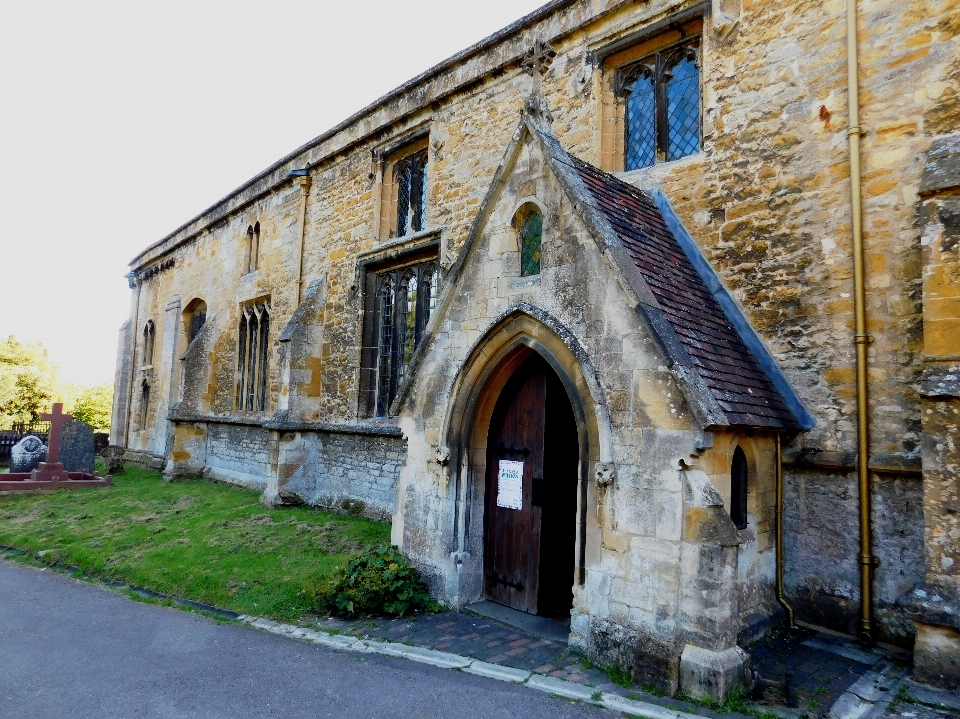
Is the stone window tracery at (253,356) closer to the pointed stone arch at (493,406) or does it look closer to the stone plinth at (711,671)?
the pointed stone arch at (493,406)

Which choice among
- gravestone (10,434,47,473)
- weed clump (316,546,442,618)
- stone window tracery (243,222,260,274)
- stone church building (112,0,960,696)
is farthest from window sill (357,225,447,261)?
gravestone (10,434,47,473)

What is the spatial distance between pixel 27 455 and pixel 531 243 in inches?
673

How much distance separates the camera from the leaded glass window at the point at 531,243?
21.0 feet

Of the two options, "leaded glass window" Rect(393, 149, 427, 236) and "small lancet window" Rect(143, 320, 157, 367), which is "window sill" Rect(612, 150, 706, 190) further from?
"small lancet window" Rect(143, 320, 157, 367)

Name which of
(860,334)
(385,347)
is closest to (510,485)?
(860,334)

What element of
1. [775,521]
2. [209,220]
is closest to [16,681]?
[775,521]

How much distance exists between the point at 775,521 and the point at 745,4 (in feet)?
19.0

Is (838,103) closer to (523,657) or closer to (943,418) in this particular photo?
(943,418)

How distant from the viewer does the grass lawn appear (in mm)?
7660

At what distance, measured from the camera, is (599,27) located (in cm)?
910

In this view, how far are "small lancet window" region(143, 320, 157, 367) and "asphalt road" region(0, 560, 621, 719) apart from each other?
1882cm

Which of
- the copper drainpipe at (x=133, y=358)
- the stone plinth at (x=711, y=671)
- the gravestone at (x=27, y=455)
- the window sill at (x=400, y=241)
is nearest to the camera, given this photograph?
the stone plinth at (x=711, y=671)

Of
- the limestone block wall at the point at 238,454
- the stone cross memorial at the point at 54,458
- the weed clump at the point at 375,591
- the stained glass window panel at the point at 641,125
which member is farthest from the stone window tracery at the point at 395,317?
the stone cross memorial at the point at 54,458

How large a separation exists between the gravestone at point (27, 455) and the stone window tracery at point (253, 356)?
568 centimetres
